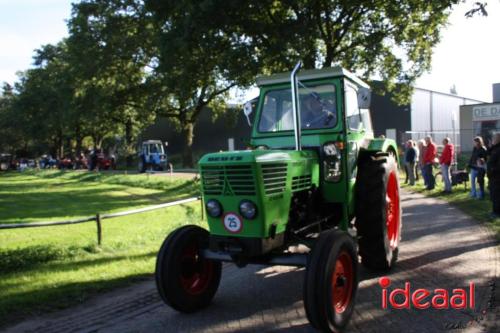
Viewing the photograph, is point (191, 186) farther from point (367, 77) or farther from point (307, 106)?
point (307, 106)

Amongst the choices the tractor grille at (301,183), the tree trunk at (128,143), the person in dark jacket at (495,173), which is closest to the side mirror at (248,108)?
the tractor grille at (301,183)

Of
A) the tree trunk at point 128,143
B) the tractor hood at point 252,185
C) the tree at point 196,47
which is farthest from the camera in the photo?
the tree trunk at point 128,143

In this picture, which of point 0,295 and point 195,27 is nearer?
point 0,295

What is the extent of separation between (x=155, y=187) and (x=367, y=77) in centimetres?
1025

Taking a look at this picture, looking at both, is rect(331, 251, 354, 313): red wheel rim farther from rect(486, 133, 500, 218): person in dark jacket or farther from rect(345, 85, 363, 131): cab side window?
rect(486, 133, 500, 218): person in dark jacket

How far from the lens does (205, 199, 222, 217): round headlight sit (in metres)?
4.57

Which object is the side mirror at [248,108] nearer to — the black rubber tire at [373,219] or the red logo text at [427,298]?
the black rubber tire at [373,219]

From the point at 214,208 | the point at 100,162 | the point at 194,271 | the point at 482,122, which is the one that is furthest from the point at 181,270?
the point at 100,162

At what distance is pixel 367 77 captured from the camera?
20281mm

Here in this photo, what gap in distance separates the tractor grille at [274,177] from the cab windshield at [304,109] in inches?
53.2

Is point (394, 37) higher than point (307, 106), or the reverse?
point (394, 37)

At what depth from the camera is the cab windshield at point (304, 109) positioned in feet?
19.0

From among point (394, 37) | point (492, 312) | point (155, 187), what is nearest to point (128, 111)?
point (155, 187)

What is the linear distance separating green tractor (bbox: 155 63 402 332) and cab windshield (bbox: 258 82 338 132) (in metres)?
0.01
